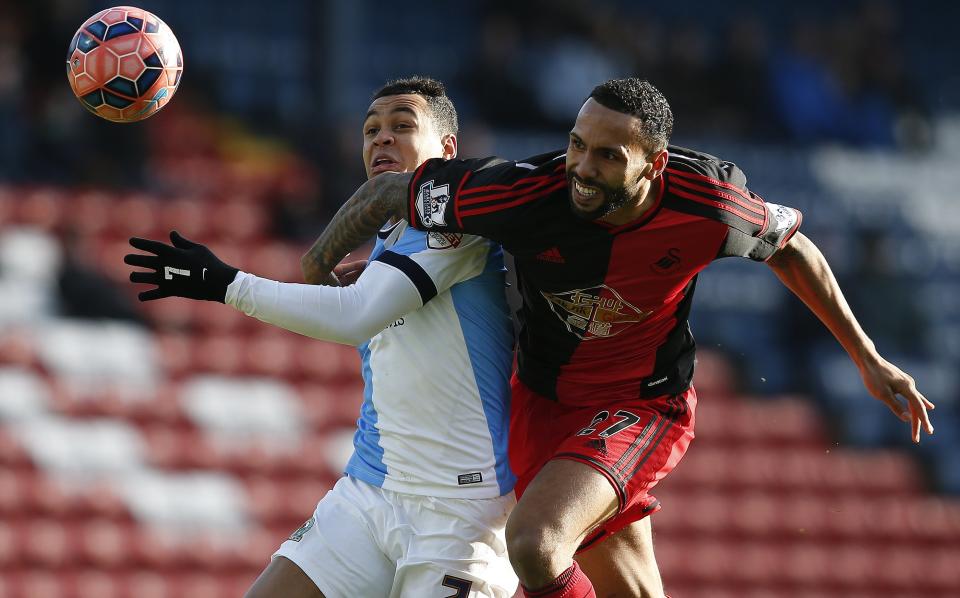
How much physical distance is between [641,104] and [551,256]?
55cm

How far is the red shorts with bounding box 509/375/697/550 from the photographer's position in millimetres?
4617

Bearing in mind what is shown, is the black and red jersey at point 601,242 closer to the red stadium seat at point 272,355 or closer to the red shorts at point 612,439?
the red shorts at point 612,439

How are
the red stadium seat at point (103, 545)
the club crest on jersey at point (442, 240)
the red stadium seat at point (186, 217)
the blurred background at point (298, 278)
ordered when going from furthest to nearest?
the red stadium seat at point (186, 217)
the blurred background at point (298, 278)
the red stadium seat at point (103, 545)
the club crest on jersey at point (442, 240)

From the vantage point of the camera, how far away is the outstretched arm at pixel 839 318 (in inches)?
193

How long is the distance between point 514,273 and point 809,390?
27.4 ft

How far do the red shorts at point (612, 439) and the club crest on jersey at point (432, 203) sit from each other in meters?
0.82

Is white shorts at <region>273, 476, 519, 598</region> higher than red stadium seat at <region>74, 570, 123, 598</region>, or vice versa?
white shorts at <region>273, 476, 519, 598</region>

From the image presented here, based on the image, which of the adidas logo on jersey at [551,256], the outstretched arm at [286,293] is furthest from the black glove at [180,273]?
the adidas logo on jersey at [551,256]

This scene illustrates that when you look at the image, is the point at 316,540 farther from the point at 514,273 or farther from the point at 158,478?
the point at 158,478

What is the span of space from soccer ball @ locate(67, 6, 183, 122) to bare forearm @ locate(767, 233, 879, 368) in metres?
2.20

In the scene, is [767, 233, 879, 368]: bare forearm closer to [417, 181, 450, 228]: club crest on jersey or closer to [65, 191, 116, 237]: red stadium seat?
[417, 181, 450, 228]: club crest on jersey

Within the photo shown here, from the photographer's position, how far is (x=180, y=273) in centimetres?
421

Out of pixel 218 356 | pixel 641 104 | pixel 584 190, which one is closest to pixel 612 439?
pixel 584 190

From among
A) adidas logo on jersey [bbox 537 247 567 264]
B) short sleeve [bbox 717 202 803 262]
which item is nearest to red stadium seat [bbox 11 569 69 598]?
adidas logo on jersey [bbox 537 247 567 264]
